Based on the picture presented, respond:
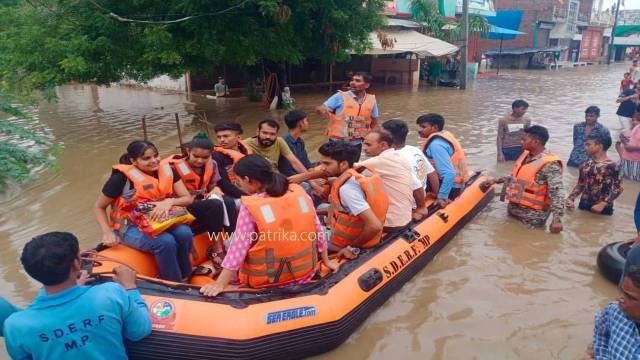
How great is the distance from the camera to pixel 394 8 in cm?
1909

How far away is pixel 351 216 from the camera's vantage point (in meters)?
3.50

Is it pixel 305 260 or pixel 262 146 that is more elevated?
pixel 262 146

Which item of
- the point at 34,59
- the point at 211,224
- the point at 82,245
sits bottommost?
the point at 82,245

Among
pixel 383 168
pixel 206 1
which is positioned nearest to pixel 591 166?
pixel 383 168

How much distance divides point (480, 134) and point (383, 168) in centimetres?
665

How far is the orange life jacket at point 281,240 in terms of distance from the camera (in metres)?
2.74

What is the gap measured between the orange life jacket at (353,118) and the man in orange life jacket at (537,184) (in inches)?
68.6

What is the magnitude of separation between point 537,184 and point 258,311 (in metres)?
3.16

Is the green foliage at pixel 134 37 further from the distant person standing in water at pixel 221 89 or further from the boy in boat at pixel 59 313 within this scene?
the boy in boat at pixel 59 313

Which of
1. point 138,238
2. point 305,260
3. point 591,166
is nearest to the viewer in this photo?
point 305,260

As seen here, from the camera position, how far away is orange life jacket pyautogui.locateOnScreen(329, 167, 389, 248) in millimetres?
3312

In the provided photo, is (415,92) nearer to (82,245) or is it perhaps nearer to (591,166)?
(591,166)

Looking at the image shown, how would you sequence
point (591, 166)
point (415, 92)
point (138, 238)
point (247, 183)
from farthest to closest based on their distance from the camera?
1. point (415, 92)
2. point (591, 166)
3. point (138, 238)
4. point (247, 183)

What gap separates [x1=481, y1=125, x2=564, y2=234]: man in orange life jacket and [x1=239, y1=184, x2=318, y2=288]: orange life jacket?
2636mm
